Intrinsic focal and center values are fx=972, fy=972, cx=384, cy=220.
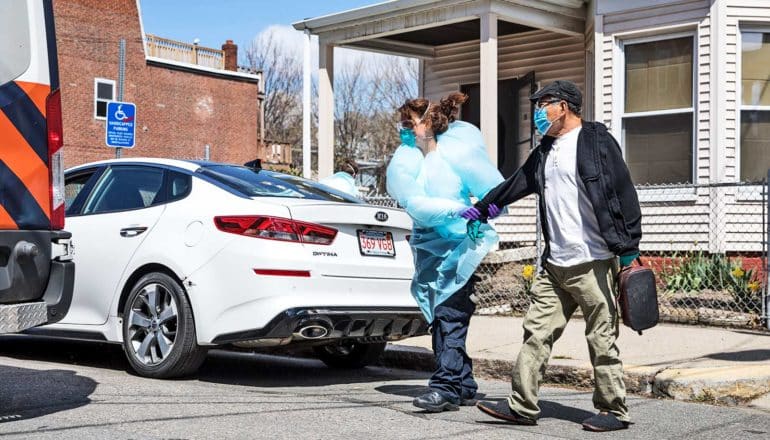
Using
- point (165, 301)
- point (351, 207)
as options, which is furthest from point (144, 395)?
point (351, 207)

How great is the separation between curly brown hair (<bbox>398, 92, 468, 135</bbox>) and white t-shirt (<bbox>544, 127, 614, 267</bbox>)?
88 cm

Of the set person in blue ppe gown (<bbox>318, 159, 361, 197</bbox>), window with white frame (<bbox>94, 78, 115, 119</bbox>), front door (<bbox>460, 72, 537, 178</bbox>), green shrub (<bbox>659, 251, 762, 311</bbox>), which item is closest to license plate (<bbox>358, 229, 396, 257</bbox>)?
person in blue ppe gown (<bbox>318, 159, 361, 197</bbox>)

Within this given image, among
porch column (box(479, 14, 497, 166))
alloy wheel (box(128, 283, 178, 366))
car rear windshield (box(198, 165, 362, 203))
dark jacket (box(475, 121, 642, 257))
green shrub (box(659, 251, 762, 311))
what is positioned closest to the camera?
dark jacket (box(475, 121, 642, 257))

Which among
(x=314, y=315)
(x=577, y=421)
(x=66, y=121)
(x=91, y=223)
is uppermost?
(x=66, y=121)

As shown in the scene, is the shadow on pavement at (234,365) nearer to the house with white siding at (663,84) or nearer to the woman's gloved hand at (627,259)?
the woman's gloved hand at (627,259)

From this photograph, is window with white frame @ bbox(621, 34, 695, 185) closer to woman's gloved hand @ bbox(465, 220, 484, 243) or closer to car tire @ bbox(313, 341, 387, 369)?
car tire @ bbox(313, 341, 387, 369)

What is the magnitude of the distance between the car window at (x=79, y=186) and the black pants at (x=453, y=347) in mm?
3108

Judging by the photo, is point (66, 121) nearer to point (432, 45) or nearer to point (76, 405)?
point (432, 45)

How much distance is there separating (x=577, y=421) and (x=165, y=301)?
2.84 metres

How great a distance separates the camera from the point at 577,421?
213 inches

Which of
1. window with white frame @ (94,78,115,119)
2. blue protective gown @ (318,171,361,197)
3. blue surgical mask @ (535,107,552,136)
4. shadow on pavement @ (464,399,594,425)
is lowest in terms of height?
shadow on pavement @ (464,399,594,425)

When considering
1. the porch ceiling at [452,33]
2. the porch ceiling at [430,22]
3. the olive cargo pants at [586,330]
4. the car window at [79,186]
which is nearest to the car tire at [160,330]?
the car window at [79,186]

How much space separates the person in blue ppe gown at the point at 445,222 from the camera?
18.7 ft

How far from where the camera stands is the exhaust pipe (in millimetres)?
6109
